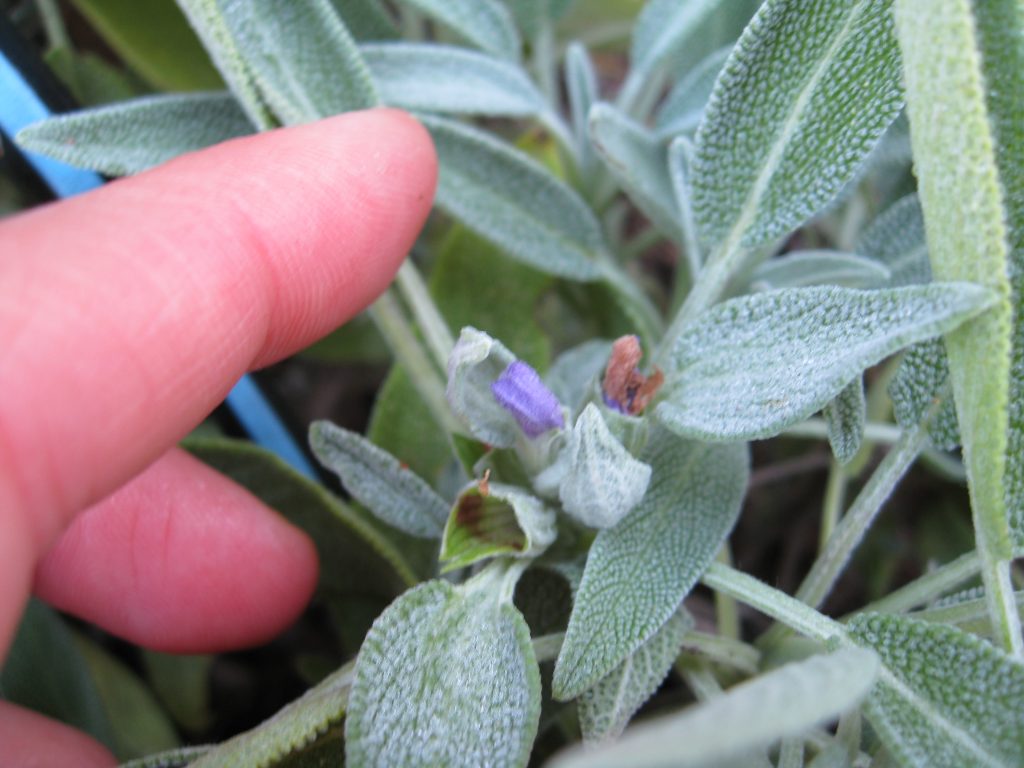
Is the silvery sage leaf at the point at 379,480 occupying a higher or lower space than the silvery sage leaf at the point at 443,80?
lower

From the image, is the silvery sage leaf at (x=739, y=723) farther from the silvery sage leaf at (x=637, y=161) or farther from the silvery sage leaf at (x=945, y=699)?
the silvery sage leaf at (x=637, y=161)

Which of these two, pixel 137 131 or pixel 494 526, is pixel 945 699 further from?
pixel 137 131

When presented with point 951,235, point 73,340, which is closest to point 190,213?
point 73,340

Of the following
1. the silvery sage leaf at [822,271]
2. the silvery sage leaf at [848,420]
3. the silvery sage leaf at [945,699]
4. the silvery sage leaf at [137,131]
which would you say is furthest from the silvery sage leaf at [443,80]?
the silvery sage leaf at [945,699]

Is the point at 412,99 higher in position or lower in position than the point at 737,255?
higher

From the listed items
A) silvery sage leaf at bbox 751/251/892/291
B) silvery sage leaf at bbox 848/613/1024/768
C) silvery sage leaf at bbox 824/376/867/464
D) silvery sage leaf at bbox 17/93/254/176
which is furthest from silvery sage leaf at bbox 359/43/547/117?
silvery sage leaf at bbox 848/613/1024/768

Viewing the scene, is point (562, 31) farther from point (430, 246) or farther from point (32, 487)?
point (32, 487)

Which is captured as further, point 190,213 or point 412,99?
→ point 412,99
